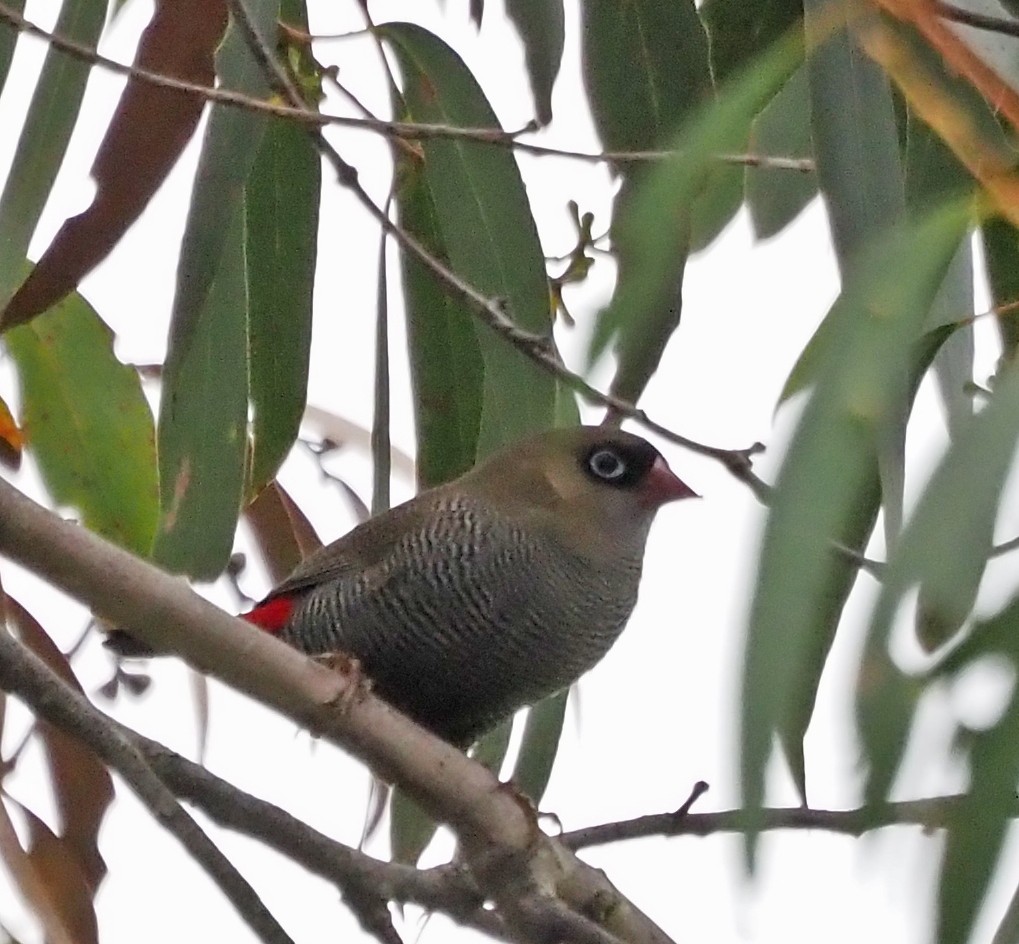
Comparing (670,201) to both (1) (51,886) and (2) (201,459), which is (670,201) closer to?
(2) (201,459)

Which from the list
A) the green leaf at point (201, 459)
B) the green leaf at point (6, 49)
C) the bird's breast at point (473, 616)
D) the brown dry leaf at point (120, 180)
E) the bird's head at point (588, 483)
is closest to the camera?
the brown dry leaf at point (120, 180)

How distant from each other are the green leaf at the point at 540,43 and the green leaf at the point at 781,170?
273mm

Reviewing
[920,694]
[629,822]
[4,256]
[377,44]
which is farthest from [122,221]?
[920,694]

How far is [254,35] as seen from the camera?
5.39 ft

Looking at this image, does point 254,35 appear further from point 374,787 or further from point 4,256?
point 374,787

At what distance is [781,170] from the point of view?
7.60ft

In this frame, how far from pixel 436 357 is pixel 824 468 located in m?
1.45

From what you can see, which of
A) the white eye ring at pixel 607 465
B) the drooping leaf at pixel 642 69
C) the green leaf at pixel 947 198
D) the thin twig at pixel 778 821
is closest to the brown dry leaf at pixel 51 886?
the thin twig at pixel 778 821

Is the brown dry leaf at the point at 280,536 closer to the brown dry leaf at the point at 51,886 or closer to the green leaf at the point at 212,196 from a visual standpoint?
the brown dry leaf at the point at 51,886

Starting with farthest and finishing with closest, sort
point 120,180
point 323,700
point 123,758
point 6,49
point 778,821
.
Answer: point 6,49 → point 120,180 → point 123,758 → point 323,700 → point 778,821

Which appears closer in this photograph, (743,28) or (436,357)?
(743,28)

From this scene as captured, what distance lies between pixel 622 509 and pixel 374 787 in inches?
21.7

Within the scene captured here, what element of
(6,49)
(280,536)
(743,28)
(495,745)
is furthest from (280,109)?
(495,745)

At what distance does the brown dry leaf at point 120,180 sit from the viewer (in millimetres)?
1676
